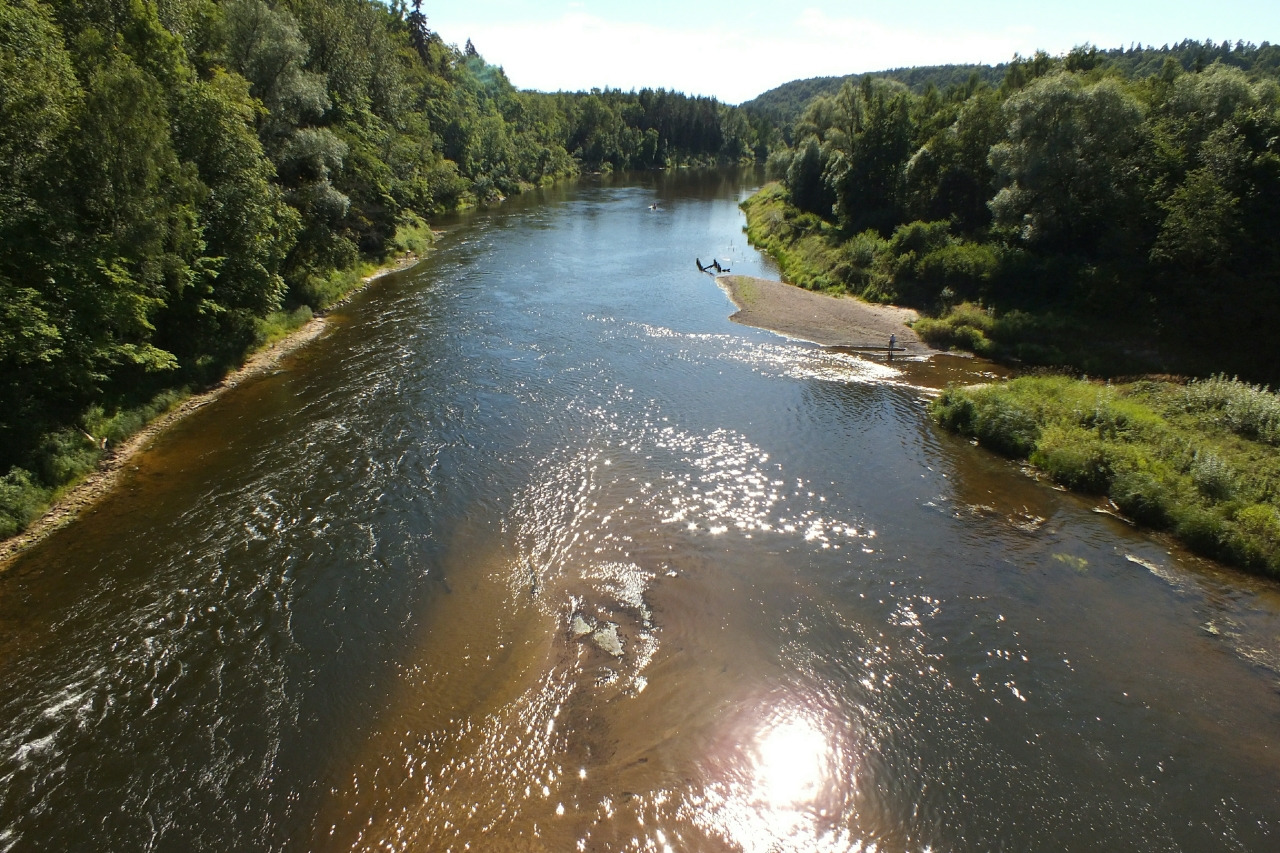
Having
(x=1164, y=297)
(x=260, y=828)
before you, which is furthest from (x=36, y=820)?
(x=1164, y=297)

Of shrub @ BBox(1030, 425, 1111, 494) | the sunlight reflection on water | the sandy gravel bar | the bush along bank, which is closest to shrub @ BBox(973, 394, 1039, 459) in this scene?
the bush along bank

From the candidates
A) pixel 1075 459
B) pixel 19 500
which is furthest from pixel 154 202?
pixel 1075 459

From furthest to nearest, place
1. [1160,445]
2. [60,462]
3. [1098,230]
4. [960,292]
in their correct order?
[960,292] → [1098,230] → [1160,445] → [60,462]

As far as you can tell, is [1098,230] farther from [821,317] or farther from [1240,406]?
[1240,406]

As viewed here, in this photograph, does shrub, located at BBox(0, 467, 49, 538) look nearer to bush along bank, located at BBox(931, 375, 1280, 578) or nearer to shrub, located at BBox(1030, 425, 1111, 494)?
bush along bank, located at BBox(931, 375, 1280, 578)

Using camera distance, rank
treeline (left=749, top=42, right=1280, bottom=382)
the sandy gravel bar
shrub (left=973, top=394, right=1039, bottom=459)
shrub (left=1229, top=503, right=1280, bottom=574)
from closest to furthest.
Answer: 1. shrub (left=1229, top=503, right=1280, bottom=574)
2. shrub (left=973, top=394, right=1039, bottom=459)
3. treeline (left=749, top=42, right=1280, bottom=382)
4. the sandy gravel bar

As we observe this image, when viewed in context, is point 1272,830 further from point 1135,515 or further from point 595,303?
point 595,303
